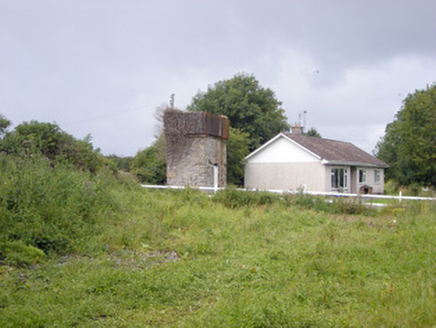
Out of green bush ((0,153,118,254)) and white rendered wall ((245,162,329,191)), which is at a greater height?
white rendered wall ((245,162,329,191))

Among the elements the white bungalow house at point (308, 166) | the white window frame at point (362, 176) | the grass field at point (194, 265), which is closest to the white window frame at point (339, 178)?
the white bungalow house at point (308, 166)

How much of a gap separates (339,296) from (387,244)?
132 inches

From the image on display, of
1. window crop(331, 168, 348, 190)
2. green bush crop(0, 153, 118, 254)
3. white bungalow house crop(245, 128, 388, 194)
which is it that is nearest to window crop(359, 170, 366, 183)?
white bungalow house crop(245, 128, 388, 194)

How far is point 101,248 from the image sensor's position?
26.2 ft

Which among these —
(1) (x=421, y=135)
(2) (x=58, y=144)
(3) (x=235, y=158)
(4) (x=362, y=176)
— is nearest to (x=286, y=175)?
(3) (x=235, y=158)

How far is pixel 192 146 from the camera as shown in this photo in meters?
24.6

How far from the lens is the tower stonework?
2431cm

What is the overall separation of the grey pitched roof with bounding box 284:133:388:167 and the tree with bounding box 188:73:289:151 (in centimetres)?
831

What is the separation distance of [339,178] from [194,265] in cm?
2393

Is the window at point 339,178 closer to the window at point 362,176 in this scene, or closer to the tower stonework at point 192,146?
the window at point 362,176

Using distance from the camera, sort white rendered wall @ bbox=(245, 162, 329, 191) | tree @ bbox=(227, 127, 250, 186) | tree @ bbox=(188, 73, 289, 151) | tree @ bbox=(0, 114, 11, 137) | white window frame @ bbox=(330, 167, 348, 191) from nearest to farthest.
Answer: tree @ bbox=(0, 114, 11, 137)
white rendered wall @ bbox=(245, 162, 329, 191)
white window frame @ bbox=(330, 167, 348, 191)
tree @ bbox=(227, 127, 250, 186)
tree @ bbox=(188, 73, 289, 151)

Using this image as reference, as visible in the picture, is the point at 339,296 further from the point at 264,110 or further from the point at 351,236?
the point at 264,110

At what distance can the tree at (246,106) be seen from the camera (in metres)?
40.1

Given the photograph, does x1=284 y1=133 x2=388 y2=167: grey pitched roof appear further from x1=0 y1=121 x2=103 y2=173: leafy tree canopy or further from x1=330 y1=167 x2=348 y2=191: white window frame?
x1=0 y1=121 x2=103 y2=173: leafy tree canopy
